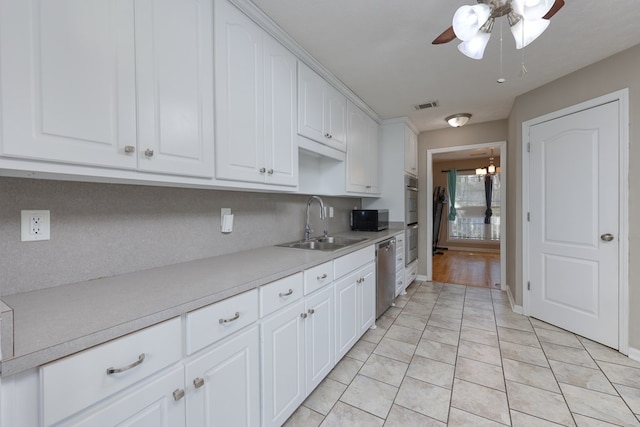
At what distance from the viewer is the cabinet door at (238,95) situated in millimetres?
1408

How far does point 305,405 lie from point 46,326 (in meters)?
1.41

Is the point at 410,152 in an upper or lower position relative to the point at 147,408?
upper

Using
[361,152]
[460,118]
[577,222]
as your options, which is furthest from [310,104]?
[577,222]

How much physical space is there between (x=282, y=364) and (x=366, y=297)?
1.20 metres

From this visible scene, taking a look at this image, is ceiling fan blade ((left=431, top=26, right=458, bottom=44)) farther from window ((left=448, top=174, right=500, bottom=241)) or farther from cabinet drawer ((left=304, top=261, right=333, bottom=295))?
window ((left=448, top=174, right=500, bottom=241))

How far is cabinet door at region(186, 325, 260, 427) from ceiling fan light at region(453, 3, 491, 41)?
175 cm

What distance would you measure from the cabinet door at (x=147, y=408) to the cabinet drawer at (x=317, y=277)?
2.57ft

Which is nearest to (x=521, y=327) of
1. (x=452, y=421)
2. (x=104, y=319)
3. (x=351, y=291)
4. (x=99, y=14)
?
(x=452, y=421)

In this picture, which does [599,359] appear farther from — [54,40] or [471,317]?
[54,40]

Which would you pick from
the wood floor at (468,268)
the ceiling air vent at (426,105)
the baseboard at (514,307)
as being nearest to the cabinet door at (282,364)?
the baseboard at (514,307)

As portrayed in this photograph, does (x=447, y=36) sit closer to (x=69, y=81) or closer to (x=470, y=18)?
(x=470, y=18)

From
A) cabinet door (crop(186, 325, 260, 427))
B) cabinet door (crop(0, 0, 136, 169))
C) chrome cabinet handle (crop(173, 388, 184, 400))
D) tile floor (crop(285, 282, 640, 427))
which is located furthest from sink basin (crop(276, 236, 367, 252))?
cabinet door (crop(0, 0, 136, 169))

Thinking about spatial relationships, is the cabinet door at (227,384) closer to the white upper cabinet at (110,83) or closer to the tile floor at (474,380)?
the tile floor at (474,380)

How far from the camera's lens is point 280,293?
1.37 metres
